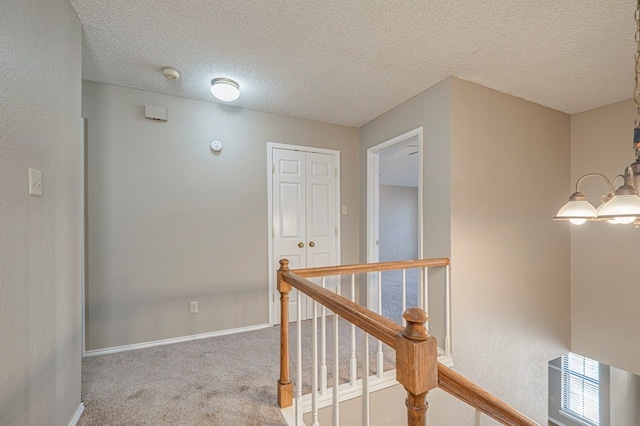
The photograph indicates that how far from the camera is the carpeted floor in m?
1.68

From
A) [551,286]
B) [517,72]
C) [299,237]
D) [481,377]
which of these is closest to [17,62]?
[299,237]

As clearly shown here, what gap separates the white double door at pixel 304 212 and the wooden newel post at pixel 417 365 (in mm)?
2447

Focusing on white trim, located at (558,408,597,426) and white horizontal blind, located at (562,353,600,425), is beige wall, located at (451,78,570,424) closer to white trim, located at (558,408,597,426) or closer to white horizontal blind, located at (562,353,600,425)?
white horizontal blind, located at (562,353,600,425)

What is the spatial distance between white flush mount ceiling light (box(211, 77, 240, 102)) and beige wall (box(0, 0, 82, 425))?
0.94m

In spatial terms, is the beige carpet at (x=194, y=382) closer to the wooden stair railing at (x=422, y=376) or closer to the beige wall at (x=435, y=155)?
the beige wall at (x=435, y=155)

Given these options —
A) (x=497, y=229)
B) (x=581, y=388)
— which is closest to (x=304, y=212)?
(x=497, y=229)

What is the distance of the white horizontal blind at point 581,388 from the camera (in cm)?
488

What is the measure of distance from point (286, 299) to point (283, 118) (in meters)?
2.27

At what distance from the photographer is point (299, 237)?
3.32 m

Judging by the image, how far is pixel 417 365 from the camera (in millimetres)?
733

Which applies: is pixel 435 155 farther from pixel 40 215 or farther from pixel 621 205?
pixel 40 215

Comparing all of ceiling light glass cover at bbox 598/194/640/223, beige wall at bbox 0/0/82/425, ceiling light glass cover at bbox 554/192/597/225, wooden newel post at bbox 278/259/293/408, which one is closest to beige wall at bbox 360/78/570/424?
ceiling light glass cover at bbox 554/192/597/225

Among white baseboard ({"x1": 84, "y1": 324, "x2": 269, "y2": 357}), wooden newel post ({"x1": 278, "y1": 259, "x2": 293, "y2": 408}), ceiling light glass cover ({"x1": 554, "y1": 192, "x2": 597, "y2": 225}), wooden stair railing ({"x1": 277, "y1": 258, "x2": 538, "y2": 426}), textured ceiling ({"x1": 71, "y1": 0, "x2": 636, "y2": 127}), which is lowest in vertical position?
white baseboard ({"x1": 84, "y1": 324, "x2": 269, "y2": 357})

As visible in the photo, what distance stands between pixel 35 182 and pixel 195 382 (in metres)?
1.63
